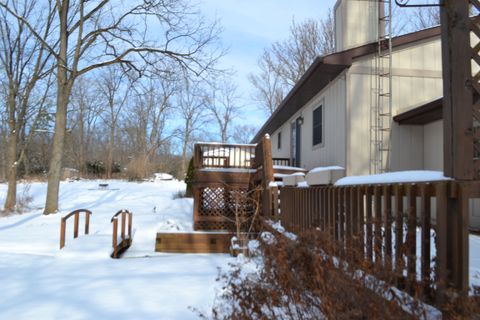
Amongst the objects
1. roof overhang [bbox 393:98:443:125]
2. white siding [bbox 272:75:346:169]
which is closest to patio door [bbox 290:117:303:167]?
white siding [bbox 272:75:346:169]

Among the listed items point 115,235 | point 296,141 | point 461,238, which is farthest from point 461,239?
point 296,141

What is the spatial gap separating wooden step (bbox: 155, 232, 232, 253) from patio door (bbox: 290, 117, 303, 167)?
4.96 meters

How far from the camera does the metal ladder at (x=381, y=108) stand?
27.1 ft

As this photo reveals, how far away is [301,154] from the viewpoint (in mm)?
12359

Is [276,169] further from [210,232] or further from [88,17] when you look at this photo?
[88,17]

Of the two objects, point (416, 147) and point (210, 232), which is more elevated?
point (416, 147)

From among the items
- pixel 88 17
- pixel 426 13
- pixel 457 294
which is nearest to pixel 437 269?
pixel 457 294

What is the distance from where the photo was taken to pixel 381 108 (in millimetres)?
8328

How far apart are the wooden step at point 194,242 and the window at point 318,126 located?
3.80m

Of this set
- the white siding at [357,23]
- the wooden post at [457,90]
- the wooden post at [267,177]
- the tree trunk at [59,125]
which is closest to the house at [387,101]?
the white siding at [357,23]

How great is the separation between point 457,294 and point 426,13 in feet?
75.0

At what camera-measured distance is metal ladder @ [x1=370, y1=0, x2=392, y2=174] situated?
27.1 ft

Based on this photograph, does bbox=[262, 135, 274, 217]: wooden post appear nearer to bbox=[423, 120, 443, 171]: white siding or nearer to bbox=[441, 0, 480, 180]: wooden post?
bbox=[423, 120, 443, 171]: white siding

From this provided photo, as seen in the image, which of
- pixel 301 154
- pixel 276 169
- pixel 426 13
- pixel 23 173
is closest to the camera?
pixel 276 169
